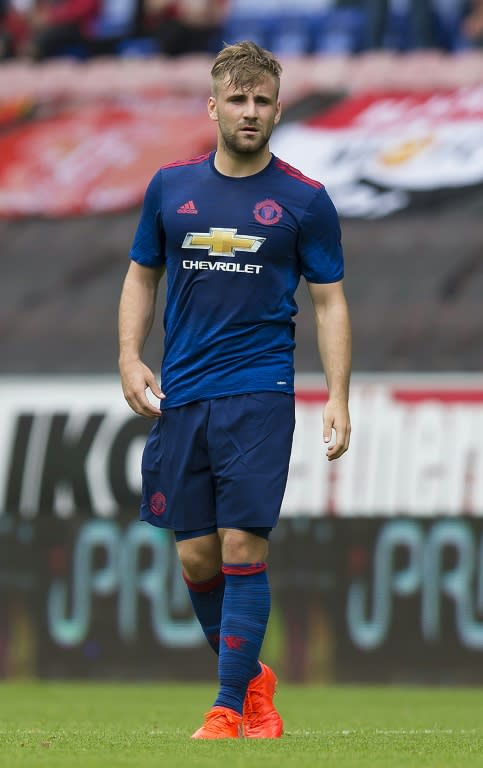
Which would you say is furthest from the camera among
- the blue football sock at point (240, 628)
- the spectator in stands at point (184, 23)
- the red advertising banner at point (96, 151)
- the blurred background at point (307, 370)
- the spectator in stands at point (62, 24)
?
the spectator in stands at point (62, 24)

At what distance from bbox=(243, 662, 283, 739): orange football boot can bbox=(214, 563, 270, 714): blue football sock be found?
0.37 feet

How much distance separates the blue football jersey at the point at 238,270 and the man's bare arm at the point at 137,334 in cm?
9

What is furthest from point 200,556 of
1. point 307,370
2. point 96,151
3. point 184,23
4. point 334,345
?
point 184,23

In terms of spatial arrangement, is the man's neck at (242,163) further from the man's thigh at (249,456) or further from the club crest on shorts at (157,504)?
the club crest on shorts at (157,504)

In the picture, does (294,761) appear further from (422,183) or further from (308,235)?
(422,183)

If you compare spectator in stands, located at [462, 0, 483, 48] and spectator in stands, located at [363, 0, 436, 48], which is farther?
spectator in stands, located at [363, 0, 436, 48]

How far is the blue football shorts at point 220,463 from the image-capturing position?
471cm

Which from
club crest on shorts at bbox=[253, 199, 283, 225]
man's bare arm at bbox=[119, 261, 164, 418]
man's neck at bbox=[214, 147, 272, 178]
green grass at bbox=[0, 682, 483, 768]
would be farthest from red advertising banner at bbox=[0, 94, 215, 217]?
club crest on shorts at bbox=[253, 199, 283, 225]

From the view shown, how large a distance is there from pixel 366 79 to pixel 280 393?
7.13 m

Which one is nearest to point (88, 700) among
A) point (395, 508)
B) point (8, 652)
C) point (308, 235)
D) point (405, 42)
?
point (8, 652)

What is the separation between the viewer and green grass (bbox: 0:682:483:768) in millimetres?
4059

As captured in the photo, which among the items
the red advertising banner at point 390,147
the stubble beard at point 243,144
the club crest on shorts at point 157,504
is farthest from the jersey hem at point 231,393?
the red advertising banner at point 390,147

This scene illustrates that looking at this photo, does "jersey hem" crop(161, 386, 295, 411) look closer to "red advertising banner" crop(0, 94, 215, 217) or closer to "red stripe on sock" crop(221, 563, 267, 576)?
"red stripe on sock" crop(221, 563, 267, 576)

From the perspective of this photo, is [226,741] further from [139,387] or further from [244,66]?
[244,66]
